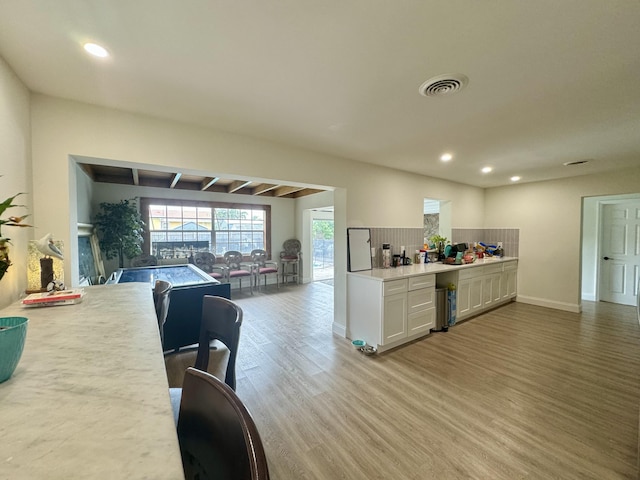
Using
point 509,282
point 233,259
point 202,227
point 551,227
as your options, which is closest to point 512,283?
point 509,282

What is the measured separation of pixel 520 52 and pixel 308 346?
3.15 meters

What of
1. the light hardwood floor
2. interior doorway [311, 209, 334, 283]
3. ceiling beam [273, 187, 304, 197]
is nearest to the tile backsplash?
the light hardwood floor

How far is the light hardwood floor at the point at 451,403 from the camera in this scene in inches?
62.6

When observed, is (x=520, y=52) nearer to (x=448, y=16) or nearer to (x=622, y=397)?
(x=448, y=16)

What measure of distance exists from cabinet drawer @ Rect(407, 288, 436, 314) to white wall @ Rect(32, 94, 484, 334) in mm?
857

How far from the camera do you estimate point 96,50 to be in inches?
55.0

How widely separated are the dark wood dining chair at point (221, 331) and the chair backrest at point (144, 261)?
15.1 feet

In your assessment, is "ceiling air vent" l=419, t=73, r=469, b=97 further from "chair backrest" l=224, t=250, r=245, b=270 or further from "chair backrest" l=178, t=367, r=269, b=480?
"chair backrest" l=224, t=250, r=245, b=270

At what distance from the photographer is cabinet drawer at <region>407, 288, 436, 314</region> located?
10.7 feet

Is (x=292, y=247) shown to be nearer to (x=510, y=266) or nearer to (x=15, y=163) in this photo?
(x=510, y=266)

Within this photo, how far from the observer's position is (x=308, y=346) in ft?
10.4

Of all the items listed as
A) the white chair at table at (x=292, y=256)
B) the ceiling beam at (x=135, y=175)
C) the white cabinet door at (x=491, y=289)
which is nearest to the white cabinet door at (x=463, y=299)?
the white cabinet door at (x=491, y=289)

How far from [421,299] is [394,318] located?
0.56 m

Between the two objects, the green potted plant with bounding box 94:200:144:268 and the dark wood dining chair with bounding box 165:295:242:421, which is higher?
the green potted plant with bounding box 94:200:144:268
